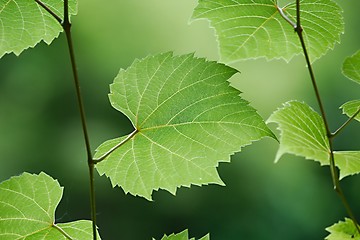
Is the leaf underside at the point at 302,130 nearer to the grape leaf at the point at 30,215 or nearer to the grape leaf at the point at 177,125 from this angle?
the grape leaf at the point at 177,125

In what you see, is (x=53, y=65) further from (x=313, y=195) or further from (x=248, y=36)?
(x=248, y=36)

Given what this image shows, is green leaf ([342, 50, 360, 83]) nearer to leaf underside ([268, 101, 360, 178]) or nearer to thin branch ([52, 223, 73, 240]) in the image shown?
leaf underside ([268, 101, 360, 178])

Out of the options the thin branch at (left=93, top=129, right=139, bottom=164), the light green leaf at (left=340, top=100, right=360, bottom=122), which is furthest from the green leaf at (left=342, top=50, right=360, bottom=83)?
the thin branch at (left=93, top=129, right=139, bottom=164)

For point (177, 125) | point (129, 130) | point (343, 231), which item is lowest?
point (129, 130)

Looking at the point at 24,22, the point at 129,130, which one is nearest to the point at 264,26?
the point at 24,22

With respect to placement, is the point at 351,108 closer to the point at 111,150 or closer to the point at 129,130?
the point at 111,150
